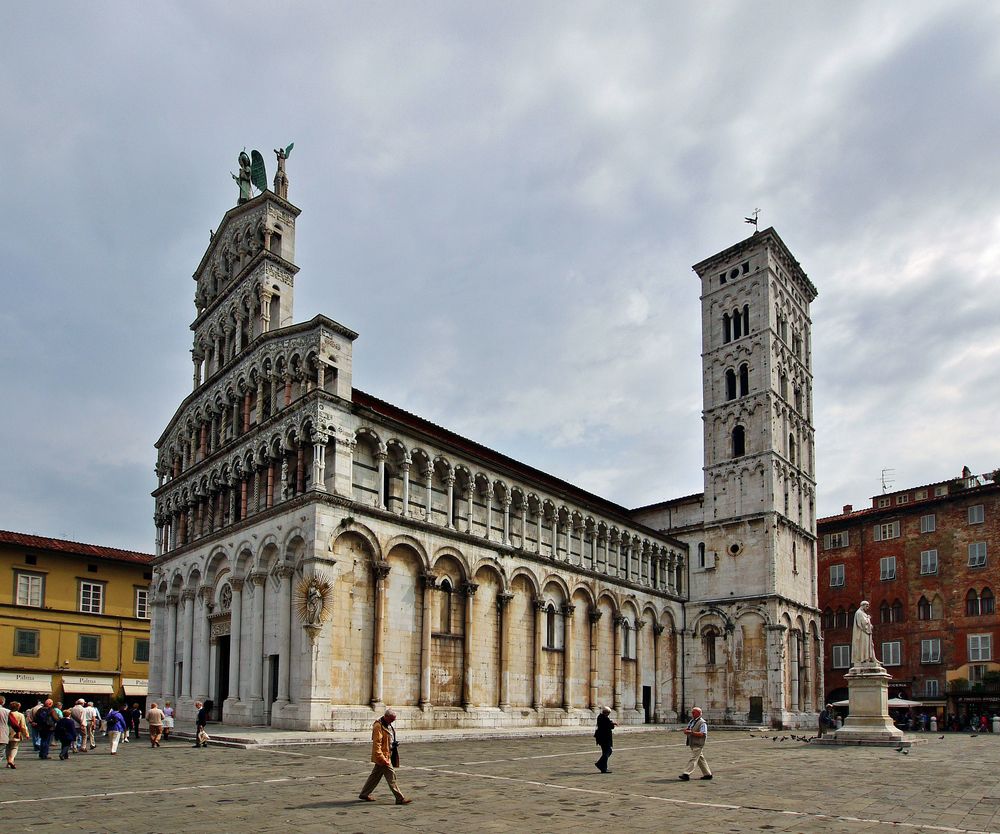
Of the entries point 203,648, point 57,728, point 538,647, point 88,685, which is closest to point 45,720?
point 57,728

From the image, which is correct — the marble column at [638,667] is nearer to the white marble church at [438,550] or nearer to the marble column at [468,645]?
the white marble church at [438,550]

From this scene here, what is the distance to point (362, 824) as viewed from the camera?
12.8 meters

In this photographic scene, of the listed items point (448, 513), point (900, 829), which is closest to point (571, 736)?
point (448, 513)

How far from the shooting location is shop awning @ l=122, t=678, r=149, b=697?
51.4 m

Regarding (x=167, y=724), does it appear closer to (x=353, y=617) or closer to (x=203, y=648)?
(x=353, y=617)

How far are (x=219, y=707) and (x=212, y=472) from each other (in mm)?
9843

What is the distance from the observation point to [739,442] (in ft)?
183

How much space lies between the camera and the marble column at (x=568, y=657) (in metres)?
42.5

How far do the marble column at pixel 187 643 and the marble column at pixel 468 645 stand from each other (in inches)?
475

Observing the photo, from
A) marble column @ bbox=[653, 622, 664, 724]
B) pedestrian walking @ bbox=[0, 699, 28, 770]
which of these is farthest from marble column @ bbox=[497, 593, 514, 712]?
pedestrian walking @ bbox=[0, 699, 28, 770]

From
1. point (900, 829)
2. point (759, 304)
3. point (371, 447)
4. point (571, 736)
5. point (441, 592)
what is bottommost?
point (571, 736)

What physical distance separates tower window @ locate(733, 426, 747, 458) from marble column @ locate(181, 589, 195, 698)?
3265 centimetres

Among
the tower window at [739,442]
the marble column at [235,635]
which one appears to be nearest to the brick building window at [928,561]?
the tower window at [739,442]

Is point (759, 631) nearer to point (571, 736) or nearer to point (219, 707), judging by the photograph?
point (571, 736)
